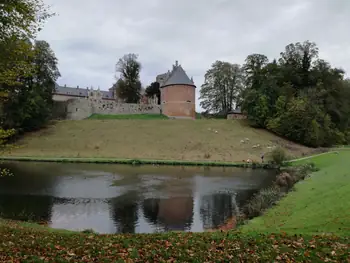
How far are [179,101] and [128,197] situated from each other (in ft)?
154

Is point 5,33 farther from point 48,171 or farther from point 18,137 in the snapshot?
point 18,137

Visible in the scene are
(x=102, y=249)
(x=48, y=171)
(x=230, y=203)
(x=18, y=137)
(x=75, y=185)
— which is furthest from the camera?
(x=18, y=137)

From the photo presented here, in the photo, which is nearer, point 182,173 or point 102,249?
point 102,249

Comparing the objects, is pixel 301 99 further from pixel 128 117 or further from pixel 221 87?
pixel 128 117

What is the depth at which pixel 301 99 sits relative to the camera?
5150cm

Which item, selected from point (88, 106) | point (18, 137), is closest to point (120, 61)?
point (88, 106)

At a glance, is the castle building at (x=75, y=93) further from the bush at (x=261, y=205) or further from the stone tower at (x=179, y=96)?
the bush at (x=261, y=205)

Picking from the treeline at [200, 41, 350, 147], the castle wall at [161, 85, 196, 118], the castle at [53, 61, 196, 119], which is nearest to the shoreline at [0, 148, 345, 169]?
the treeline at [200, 41, 350, 147]

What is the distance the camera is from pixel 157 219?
14617 millimetres

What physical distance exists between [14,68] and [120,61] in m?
68.1

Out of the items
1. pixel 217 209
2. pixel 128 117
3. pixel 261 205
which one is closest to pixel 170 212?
pixel 217 209

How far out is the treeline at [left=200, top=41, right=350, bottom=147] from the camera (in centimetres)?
4922

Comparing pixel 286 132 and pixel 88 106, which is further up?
pixel 88 106

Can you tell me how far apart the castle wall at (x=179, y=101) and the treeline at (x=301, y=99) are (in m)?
11.2
